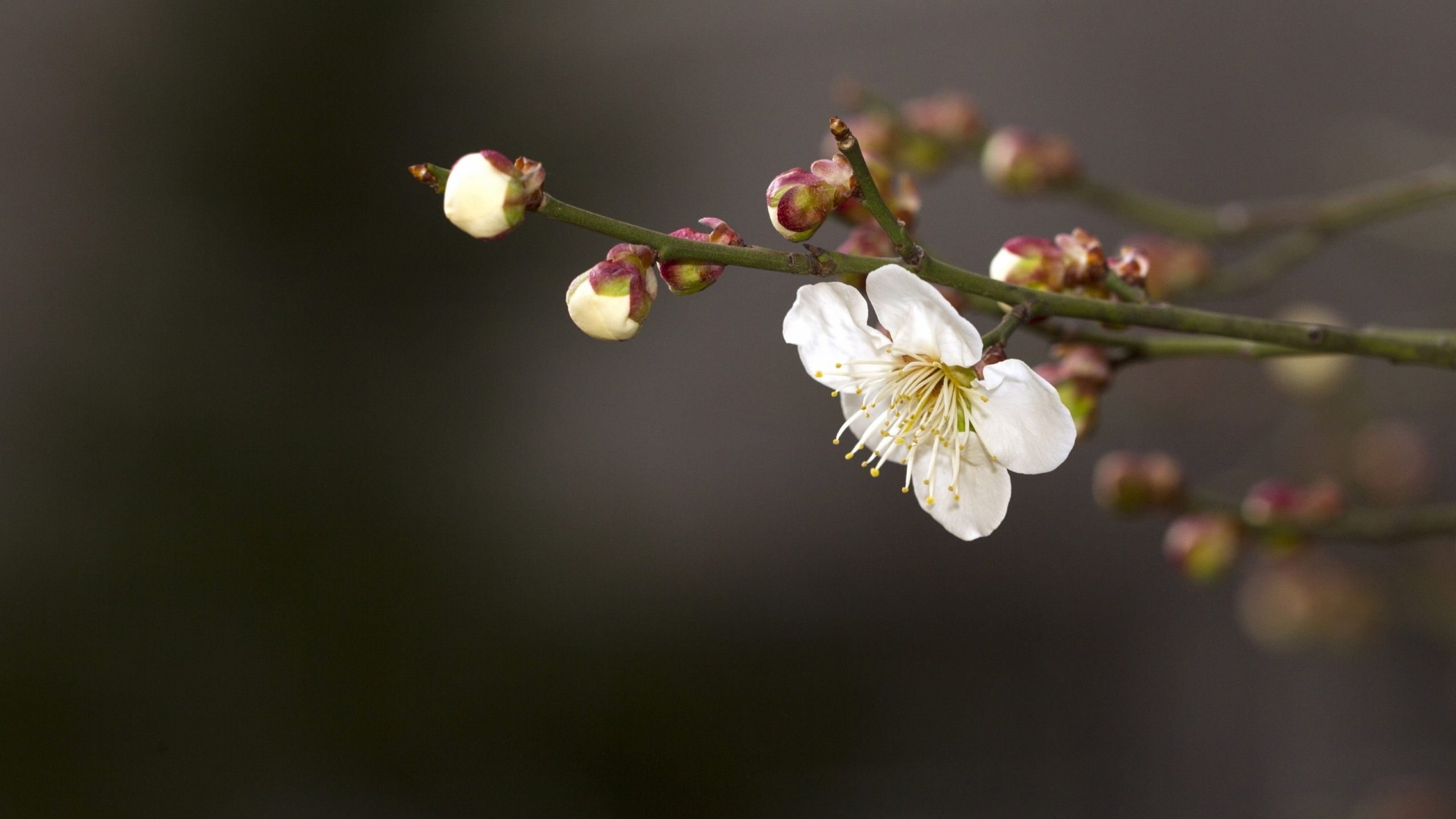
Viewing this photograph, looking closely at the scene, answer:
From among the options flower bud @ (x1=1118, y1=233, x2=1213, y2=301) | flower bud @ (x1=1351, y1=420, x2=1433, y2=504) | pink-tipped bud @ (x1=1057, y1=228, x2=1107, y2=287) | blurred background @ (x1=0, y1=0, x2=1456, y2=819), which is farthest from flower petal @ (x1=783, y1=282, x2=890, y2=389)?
blurred background @ (x1=0, y1=0, x2=1456, y2=819)

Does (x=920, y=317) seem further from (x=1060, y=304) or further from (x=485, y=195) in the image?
(x=485, y=195)

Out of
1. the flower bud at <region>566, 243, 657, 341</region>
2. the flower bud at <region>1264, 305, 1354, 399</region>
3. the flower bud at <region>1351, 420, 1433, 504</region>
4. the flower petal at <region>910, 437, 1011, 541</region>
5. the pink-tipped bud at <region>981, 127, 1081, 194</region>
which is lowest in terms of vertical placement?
the flower petal at <region>910, 437, 1011, 541</region>

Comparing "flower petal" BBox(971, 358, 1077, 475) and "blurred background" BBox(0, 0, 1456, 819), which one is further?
"blurred background" BBox(0, 0, 1456, 819)

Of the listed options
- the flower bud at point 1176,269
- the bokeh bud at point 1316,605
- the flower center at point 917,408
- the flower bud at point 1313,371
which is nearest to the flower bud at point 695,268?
the flower center at point 917,408

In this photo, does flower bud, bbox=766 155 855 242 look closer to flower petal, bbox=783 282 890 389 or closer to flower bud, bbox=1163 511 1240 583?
flower petal, bbox=783 282 890 389

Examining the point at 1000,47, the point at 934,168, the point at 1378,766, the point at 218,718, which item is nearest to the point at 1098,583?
the point at 1378,766

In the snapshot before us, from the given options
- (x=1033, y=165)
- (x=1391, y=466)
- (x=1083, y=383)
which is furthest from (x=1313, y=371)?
(x=1083, y=383)
